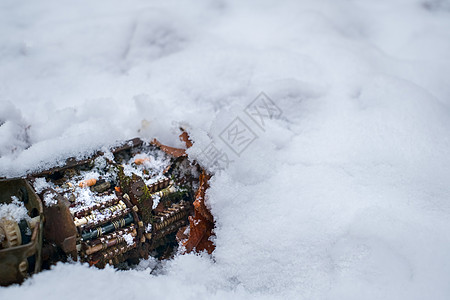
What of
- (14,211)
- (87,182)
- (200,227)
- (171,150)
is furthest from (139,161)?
(14,211)

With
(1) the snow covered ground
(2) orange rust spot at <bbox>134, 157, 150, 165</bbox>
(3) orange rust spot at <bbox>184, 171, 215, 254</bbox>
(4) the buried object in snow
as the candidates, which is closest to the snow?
(4) the buried object in snow

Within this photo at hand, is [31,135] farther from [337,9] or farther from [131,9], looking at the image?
[337,9]

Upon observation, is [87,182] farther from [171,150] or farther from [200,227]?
[200,227]

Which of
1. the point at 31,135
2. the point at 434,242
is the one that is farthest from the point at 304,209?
the point at 31,135

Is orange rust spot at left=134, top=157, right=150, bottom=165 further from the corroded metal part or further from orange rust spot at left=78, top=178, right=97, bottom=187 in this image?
the corroded metal part

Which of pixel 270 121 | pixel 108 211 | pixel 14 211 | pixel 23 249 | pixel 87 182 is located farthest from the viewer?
pixel 270 121

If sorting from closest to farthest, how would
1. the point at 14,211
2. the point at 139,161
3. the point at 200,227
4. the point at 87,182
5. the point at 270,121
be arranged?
the point at 14,211
the point at 87,182
the point at 200,227
the point at 139,161
the point at 270,121

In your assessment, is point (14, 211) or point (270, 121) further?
point (270, 121)

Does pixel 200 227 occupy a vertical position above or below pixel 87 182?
below
